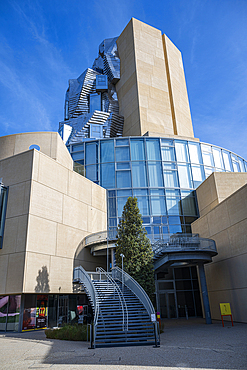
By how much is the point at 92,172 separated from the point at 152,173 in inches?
260

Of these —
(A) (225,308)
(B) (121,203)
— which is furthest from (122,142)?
(A) (225,308)

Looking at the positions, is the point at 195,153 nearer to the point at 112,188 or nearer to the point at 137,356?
the point at 112,188

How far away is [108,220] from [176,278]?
8.95 m

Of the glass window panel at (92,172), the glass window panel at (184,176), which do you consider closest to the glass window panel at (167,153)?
the glass window panel at (184,176)

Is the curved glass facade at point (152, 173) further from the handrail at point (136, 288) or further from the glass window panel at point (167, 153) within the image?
the handrail at point (136, 288)

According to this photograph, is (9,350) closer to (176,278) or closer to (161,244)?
(161,244)

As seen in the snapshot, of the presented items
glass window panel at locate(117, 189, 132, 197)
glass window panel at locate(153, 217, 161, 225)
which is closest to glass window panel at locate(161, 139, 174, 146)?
glass window panel at locate(117, 189, 132, 197)

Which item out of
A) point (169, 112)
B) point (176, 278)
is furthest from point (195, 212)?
point (169, 112)

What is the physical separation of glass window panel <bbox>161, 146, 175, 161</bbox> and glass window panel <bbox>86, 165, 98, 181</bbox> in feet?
25.4

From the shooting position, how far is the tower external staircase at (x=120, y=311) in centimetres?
1351

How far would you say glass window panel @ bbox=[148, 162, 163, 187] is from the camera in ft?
104

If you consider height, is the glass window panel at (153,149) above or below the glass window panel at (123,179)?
above

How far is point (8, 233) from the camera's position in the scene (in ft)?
69.9

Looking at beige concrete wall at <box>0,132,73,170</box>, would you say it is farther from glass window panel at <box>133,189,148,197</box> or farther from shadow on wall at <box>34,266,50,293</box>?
shadow on wall at <box>34,266,50,293</box>
